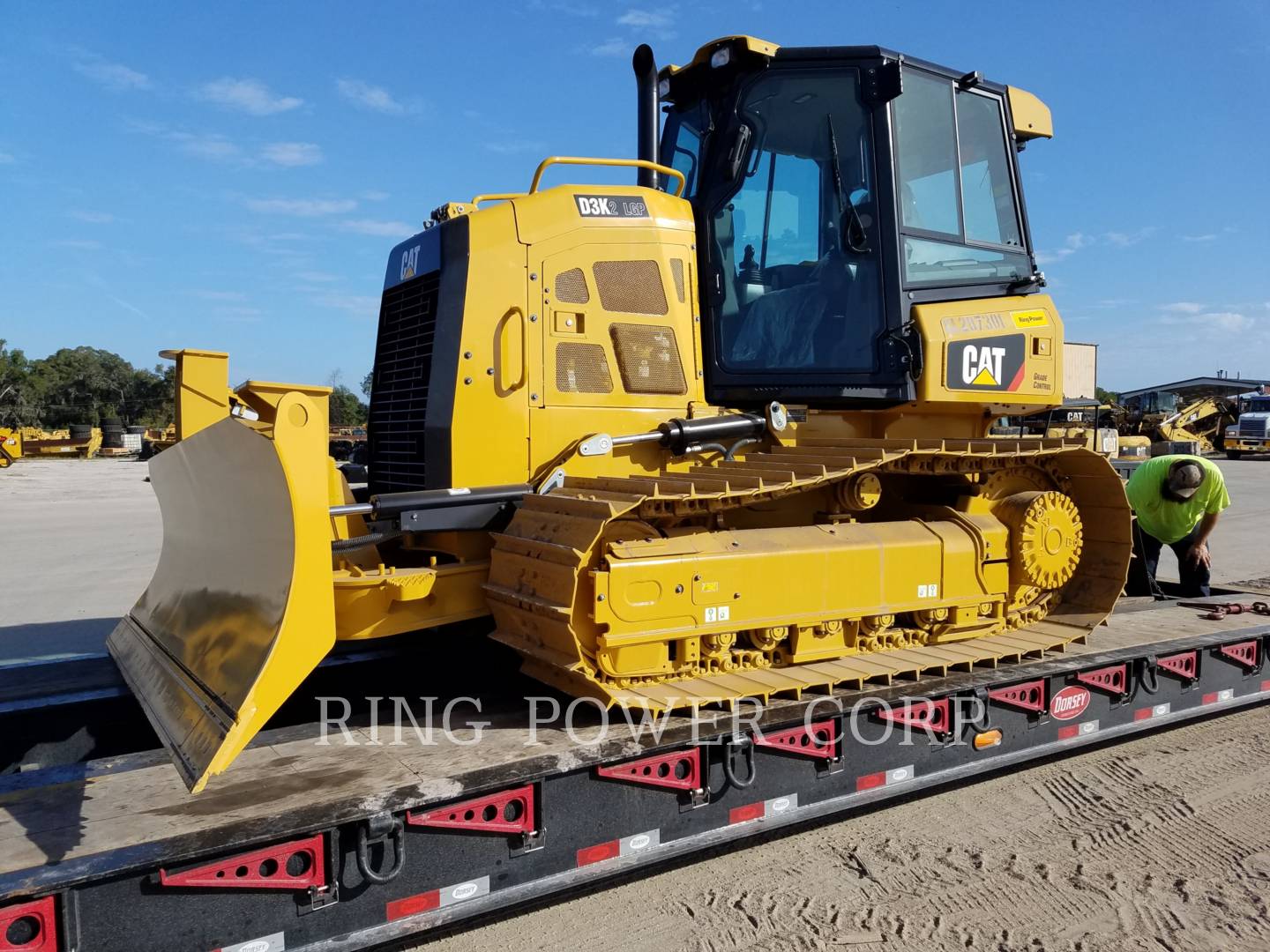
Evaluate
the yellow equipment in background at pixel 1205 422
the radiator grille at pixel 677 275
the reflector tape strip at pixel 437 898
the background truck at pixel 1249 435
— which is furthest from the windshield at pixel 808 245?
the background truck at pixel 1249 435

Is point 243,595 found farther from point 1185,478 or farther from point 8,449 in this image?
point 8,449

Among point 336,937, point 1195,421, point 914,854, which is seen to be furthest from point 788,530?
point 1195,421

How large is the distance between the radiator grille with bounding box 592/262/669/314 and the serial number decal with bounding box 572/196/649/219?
0.78ft

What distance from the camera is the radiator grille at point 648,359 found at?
15.1 feet

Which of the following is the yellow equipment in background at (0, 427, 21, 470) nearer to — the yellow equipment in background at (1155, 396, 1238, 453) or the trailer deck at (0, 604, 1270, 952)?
the trailer deck at (0, 604, 1270, 952)

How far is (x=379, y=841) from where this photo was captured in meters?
2.97

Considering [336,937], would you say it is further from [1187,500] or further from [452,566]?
[1187,500]

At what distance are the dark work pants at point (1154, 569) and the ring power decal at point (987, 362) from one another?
2797 millimetres

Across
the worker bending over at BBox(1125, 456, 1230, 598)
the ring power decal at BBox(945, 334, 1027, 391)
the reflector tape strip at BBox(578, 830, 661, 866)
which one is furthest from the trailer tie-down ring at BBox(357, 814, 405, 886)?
the worker bending over at BBox(1125, 456, 1230, 598)

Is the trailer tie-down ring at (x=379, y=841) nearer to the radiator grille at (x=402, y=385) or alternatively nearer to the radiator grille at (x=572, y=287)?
the radiator grille at (x=402, y=385)

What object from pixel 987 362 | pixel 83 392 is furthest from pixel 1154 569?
pixel 83 392

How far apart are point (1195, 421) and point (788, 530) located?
4161cm

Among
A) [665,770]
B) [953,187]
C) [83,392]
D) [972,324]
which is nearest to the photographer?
[665,770]

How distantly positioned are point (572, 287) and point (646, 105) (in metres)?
1.35
